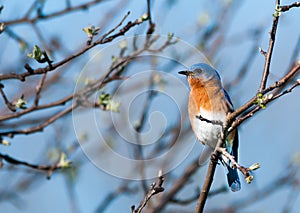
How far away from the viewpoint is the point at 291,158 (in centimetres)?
464

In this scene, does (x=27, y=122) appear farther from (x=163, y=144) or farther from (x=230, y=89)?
(x=230, y=89)

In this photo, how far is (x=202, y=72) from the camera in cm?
335

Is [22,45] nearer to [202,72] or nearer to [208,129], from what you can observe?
[202,72]

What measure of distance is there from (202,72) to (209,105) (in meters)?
0.19

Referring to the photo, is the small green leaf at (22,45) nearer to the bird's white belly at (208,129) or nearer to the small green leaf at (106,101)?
the small green leaf at (106,101)

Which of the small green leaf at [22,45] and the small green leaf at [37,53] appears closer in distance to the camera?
the small green leaf at [37,53]

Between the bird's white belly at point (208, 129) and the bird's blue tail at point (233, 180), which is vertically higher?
the bird's white belly at point (208, 129)

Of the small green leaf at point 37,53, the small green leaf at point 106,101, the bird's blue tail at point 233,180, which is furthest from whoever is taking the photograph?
the bird's blue tail at point 233,180

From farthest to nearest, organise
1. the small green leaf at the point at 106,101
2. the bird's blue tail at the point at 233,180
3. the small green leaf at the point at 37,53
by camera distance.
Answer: the bird's blue tail at the point at 233,180, the small green leaf at the point at 106,101, the small green leaf at the point at 37,53

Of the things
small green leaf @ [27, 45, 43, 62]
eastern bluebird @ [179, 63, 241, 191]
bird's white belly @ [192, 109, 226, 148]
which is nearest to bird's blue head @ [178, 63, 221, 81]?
eastern bluebird @ [179, 63, 241, 191]

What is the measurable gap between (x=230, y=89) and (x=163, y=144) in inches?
23.6

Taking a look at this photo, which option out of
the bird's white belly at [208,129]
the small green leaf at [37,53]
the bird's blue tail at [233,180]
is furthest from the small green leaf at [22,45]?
the bird's blue tail at [233,180]

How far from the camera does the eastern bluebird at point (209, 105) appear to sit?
3322 mm

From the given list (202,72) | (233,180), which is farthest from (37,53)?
(233,180)
